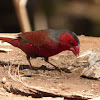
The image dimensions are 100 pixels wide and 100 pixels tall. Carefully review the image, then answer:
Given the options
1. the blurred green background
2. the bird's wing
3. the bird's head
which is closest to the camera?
the bird's head

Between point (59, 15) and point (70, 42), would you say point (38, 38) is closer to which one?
point (70, 42)

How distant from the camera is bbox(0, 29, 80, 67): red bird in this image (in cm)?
462

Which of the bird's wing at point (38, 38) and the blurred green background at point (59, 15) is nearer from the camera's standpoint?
the bird's wing at point (38, 38)

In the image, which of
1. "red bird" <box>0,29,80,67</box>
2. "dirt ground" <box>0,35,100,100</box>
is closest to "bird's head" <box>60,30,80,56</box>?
"red bird" <box>0,29,80,67</box>

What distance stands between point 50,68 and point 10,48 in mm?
1636

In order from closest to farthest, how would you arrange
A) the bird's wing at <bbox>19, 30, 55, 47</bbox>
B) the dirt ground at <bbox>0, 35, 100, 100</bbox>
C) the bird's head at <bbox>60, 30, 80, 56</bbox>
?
the dirt ground at <bbox>0, 35, 100, 100</bbox>, the bird's head at <bbox>60, 30, 80, 56</bbox>, the bird's wing at <bbox>19, 30, 55, 47</bbox>

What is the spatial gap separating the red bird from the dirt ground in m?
0.38

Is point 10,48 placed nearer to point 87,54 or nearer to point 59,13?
point 87,54

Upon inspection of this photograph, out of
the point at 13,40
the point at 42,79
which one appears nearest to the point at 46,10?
the point at 13,40

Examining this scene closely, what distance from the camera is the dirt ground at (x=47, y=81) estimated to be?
141 inches

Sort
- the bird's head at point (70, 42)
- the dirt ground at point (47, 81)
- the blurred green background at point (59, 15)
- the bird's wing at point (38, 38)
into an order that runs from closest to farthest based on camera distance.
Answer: the dirt ground at point (47, 81) → the bird's head at point (70, 42) → the bird's wing at point (38, 38) → the blurred green background at point (59, 15)

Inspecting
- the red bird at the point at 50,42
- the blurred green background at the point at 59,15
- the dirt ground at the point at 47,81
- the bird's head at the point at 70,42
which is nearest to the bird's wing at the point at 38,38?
the red bird at the point at 50,42

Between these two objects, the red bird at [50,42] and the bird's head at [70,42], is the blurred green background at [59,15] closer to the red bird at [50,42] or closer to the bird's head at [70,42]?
the red bird at [50,42]

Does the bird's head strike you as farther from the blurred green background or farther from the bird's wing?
the blurred green background
